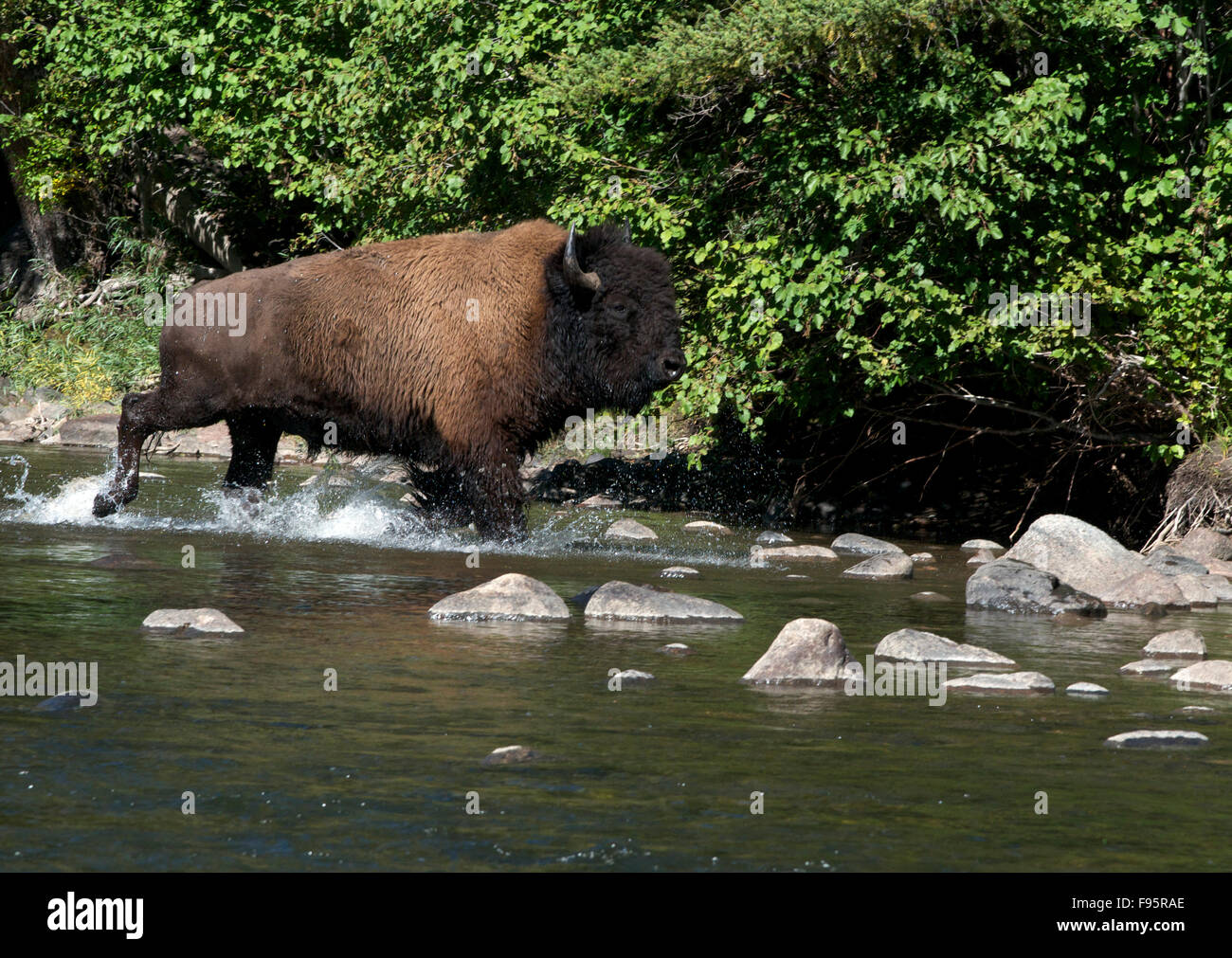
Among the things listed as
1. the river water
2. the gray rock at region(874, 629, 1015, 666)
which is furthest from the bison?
the gray rock at region(874, 629, 1015, 666)

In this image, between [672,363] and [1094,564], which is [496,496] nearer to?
[672,363]

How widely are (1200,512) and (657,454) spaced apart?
6680 mm

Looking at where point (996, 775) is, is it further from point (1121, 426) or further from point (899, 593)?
point (1121, 426)

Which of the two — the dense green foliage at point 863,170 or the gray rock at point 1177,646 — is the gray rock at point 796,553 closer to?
the dense green foliage at point 863,170

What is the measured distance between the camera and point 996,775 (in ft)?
16.2

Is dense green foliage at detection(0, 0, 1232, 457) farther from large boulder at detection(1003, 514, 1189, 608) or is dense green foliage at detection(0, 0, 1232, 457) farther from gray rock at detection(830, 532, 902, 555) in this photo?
large boulder at detection(1003, 514, 1189, 608)

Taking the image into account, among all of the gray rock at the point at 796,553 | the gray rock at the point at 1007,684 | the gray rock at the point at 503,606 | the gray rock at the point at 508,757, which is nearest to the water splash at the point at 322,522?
the gray rock at the point at 796,553

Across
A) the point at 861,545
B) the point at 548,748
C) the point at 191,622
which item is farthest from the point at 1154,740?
the point at 861,545

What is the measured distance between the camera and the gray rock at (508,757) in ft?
16.0

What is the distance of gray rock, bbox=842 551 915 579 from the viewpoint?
34.0ft

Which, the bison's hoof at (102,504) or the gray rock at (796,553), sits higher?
the bison's hoof at (102,504)

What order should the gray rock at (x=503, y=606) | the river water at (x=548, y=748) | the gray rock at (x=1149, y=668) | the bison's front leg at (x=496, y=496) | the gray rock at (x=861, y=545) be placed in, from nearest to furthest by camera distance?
the river water at (x=548, y=748)
the gray rock at (x=1149, y=668)
the gray rock at (x=503, y=606)
the bison's front leg at (x=496, y=496)
the gray rock at (x=861, y=545)

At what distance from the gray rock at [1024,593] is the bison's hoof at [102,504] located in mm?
6566
